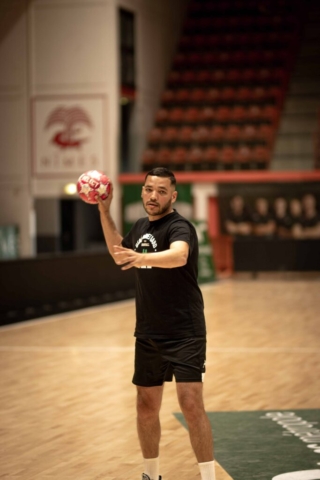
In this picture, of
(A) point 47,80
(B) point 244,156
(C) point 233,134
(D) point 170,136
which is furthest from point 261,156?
(A) point 47,80

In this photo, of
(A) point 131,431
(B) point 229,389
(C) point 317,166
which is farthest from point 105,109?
(A) point 131,431

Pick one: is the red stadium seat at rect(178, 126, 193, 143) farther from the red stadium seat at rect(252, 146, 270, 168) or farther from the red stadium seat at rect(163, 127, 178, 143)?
the red stadium seat at rect(252, 146, 270, 168)

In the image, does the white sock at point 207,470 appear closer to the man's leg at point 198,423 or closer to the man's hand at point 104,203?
the man's leg at point 198,423

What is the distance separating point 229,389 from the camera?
8703 mm

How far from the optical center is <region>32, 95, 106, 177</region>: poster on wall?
2360 centimetres

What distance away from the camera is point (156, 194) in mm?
4809

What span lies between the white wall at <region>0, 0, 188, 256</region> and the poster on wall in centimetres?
6

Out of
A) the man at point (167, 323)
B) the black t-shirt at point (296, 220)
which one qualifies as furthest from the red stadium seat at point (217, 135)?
the man at point (167, 323)

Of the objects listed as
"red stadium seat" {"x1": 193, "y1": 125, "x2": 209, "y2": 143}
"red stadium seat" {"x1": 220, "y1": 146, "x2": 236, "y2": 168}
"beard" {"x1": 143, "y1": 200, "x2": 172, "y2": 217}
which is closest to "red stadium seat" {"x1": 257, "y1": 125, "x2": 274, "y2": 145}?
"red stadium seat" {"x1": 220, "y1": 146, "x2": 236, "y2": 168}

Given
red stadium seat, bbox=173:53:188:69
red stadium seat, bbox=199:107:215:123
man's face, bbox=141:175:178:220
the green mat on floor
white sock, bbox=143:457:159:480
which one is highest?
red stadium seat, bbox=173:53:188:69

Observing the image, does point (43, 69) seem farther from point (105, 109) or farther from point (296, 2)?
point (296, 2)

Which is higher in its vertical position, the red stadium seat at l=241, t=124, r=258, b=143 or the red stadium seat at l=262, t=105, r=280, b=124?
the red stadium seat at l=262, t=105, r=280, b=124

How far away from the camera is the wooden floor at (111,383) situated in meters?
6.15

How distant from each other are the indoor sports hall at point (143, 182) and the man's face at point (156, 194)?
2.89 meters
